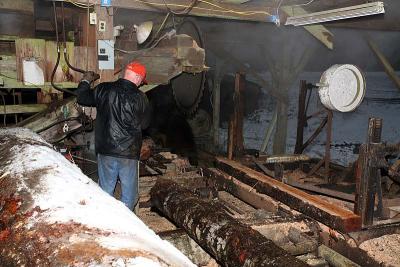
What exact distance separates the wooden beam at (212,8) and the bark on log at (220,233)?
2.55 meters

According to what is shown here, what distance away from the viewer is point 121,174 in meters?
4.68

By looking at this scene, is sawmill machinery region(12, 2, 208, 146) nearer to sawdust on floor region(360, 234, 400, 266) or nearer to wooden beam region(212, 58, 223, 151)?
sawdust on floor region(360, 234, 400, 266)

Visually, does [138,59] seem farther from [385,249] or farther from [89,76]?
[385,249]

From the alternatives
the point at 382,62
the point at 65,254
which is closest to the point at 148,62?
the point at 65,254

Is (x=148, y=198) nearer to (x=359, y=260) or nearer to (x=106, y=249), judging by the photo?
(x=359, y=260)

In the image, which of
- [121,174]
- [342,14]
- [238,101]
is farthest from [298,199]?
[342,14]

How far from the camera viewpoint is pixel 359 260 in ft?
13.1

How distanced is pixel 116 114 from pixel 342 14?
3605mm

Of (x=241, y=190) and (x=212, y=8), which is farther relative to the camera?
(x=212, y=8)

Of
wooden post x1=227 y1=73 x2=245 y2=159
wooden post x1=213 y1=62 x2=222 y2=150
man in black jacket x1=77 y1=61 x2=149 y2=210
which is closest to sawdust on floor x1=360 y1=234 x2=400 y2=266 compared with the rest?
wooden post x1=227 y1=73 x2=245 y2=159

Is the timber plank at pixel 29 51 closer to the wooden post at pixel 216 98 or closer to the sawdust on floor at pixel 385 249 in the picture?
the sawdust on floor at pixel 385 249

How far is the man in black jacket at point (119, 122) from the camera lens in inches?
178

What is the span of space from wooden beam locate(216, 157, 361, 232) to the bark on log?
115 centimetres

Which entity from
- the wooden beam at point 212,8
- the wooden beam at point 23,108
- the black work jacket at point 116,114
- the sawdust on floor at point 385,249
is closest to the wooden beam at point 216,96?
the wooden beam at point 212,8
